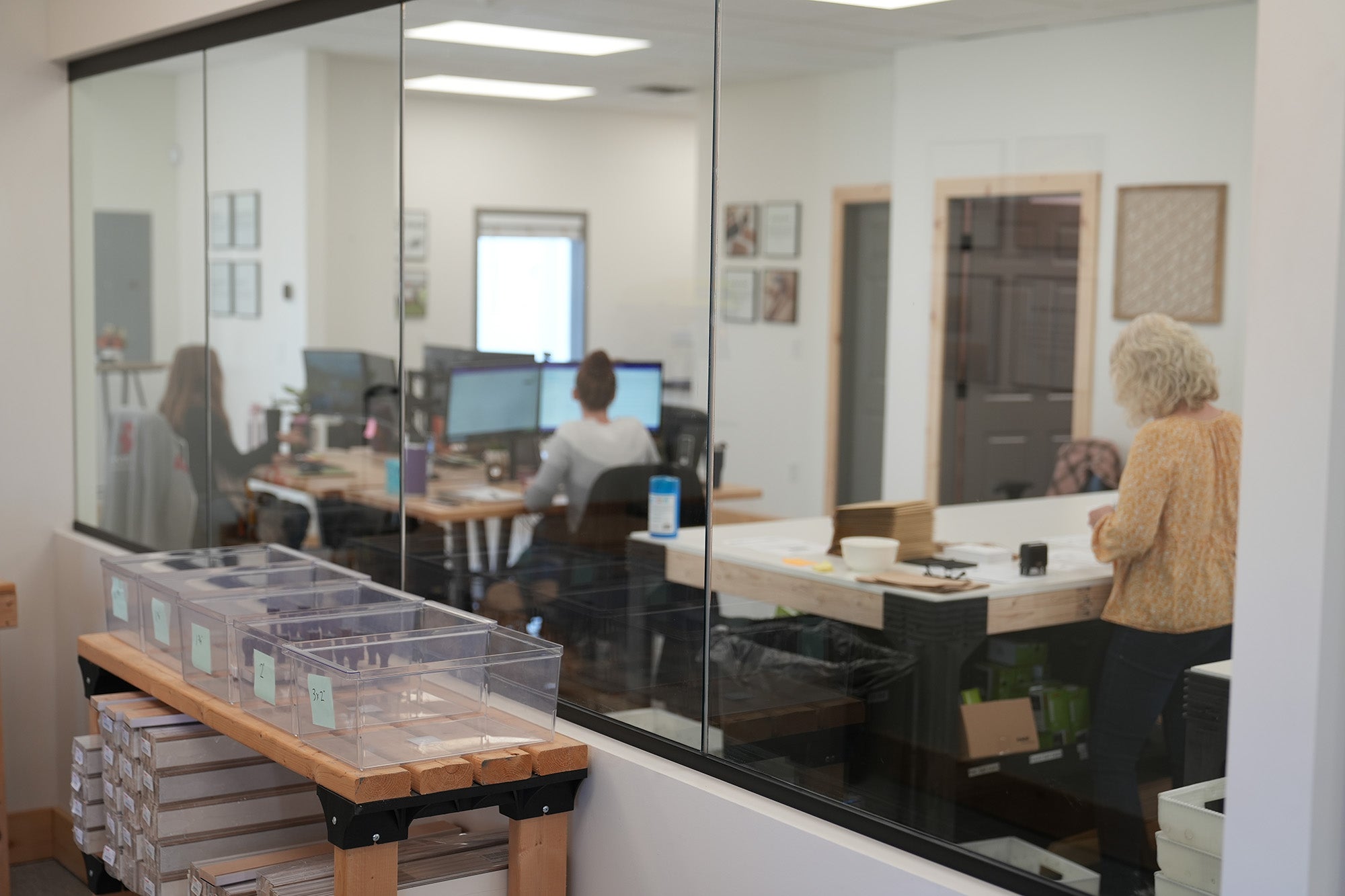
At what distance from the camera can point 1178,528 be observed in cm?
326

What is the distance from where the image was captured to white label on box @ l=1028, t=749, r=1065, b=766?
4.12m

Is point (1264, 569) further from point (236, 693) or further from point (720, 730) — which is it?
A: point (236, 693)

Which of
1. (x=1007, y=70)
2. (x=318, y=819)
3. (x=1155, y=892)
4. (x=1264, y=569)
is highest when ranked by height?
(x=1007, y=70)

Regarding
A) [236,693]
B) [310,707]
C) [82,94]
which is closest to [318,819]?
[236,693]

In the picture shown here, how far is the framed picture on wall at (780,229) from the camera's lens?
12.4ft

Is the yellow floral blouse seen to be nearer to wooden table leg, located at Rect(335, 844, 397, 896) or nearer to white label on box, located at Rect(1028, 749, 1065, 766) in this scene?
white label on box, located at Rect(1028, 749, 1065, 766)

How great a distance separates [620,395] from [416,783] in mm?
2183

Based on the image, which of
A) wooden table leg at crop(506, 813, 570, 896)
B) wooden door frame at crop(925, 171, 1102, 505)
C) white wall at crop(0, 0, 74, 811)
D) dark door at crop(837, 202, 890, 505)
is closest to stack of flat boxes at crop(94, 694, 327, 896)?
wooden table leg at crop(506, 813, 570, 896)

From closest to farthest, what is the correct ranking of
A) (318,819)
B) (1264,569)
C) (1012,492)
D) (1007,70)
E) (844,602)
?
(1264,569) → (318,819) → (844,602) → (1007,70) → (1012,492)

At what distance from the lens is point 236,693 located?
250 cm

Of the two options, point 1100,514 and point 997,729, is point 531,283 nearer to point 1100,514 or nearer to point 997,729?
point 997,729

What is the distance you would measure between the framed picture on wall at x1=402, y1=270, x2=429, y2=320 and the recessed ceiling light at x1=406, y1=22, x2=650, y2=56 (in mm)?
565

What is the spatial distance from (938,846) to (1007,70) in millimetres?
3898

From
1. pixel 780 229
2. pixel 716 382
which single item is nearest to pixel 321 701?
pixel 716 382
